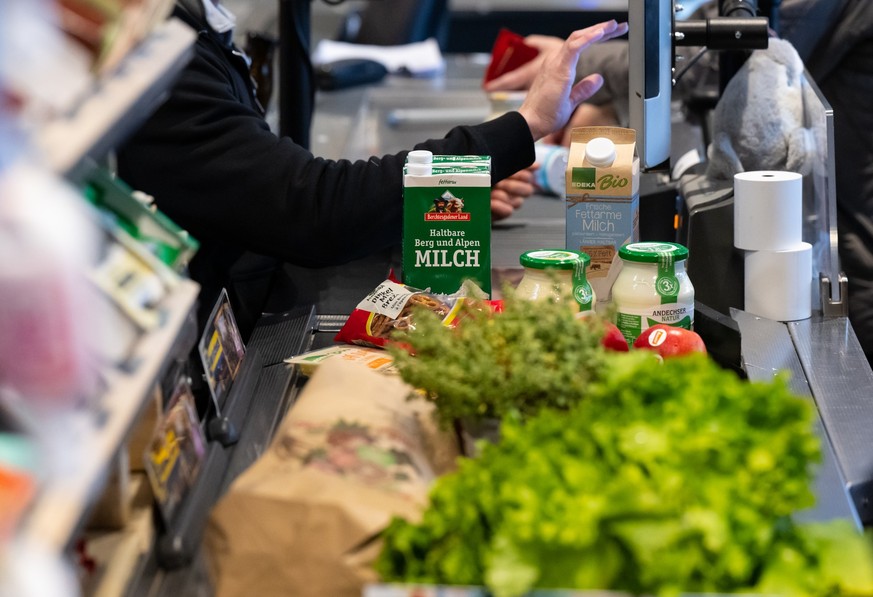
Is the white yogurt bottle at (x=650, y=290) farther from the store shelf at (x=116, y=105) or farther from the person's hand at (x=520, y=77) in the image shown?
the person's hand at (x=520, y=77)

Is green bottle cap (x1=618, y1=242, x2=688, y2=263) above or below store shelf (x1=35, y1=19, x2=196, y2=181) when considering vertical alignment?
below

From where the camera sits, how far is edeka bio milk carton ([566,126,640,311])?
69.8 inches

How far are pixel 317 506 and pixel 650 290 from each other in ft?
2.35

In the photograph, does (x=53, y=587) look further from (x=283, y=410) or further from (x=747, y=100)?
(x=747, y=100)

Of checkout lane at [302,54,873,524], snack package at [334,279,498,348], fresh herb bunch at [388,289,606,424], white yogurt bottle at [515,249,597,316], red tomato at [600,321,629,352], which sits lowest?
checkout lane at [302,54,873,524]

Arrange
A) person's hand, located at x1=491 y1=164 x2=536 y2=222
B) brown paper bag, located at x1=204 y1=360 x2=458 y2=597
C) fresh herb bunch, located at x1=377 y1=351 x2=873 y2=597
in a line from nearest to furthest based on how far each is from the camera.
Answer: fresh herb bunch, located at x1=377 y1=351 x2=873 y2=597 → brown paper bag, located at x1=204 y1=360 x2=458 y2=597 → person's hand, located at x1=491 y1=164 x2=536 y2=222

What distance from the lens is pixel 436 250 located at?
177cm

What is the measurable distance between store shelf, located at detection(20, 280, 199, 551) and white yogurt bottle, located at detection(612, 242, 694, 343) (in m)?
0.74

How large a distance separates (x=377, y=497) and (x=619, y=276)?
67 centimetres

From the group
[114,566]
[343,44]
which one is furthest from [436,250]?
[343,44]

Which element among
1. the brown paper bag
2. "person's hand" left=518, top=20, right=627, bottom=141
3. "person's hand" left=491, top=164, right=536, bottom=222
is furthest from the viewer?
"person's hand" left=491, top=164, right=536, bottom=222

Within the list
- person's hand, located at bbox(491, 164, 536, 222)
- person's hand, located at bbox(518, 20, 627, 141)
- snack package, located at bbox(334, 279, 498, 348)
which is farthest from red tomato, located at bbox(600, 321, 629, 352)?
person's hand, located at bbox(491, 164, 536, 222)

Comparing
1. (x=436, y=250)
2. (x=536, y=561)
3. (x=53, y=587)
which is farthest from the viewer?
(x=436, y=250)

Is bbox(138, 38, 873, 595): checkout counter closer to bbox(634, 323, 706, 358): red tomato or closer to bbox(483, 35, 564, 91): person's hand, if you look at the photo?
bbox(634, 323, 706, 358): red tomato
